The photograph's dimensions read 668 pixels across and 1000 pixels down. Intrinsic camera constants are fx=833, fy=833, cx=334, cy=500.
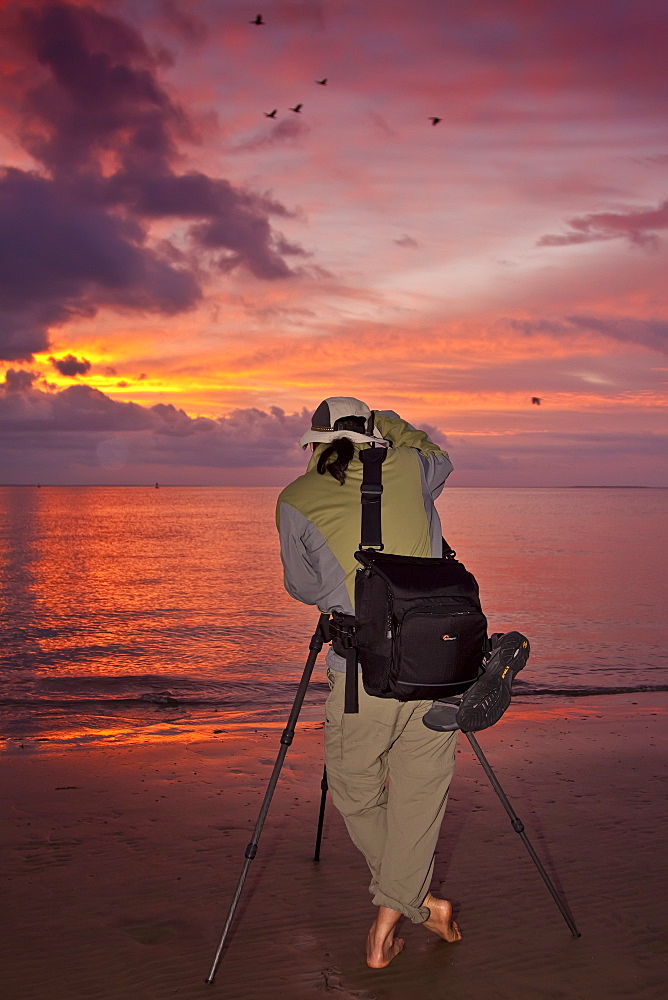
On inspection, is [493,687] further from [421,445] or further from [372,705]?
[421,445]

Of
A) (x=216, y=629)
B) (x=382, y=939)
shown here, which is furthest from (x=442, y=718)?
(x=216, y=629)

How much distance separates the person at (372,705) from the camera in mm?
3424

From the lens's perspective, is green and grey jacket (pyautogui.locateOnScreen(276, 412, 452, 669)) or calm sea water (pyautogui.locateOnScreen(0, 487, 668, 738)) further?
calm sea water (pyautogui.locateOnScreen(0, 487, 668, 738))

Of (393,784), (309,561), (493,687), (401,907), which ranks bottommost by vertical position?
(401,907)

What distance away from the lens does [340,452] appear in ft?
11.2

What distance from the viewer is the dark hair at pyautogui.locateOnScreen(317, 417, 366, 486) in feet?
11.1

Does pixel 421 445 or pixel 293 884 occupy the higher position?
pixel 421 445

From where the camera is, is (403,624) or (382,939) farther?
(382,939)

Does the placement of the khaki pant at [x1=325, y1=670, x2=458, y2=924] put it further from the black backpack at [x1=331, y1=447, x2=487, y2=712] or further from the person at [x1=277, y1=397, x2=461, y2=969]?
the black backpack at [x1=331, y1=447, x2=487, y2=712]

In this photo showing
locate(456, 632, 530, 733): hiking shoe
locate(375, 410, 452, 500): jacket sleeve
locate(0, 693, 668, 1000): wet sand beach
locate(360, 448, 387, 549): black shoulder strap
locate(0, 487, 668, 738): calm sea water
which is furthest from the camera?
locate(0, 487, 668, 738): calm sea water

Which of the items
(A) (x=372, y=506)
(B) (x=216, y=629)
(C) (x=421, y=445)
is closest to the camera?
(A) (x=372, y=506)

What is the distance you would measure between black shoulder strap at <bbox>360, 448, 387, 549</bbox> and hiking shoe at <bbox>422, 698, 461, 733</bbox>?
702 millimetres

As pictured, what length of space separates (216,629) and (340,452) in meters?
15.2

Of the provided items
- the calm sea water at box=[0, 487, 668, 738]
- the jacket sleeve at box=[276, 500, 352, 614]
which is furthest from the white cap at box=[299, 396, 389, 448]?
the calm sea water at box=[0, 487, 668, 738]
